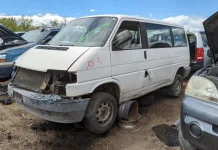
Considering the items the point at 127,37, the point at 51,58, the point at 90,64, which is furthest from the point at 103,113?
the point at 127,37

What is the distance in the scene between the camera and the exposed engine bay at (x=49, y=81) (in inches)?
131

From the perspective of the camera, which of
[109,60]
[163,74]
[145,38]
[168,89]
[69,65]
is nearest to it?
[69,65]

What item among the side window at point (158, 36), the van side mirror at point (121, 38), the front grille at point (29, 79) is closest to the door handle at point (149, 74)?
the side window at point (158, 36)

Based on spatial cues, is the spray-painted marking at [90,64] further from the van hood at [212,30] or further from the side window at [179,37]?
the side window at [179,37]

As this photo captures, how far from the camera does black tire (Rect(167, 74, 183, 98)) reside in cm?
601

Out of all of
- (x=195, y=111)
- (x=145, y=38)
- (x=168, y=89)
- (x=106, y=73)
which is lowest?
(x=168, y=89)

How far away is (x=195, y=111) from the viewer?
2.29 m

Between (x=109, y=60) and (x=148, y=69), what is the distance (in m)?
1.17

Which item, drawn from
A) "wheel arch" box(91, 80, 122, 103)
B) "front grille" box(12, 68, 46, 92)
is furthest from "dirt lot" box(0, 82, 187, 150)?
"front grille" box(12, 68, 46, 92)

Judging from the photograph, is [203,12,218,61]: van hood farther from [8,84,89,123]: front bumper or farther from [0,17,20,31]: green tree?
[0,17,20,31]: green tree

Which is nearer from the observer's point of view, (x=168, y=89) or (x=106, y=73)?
(x=106, y=73)

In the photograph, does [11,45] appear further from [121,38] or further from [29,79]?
[121,38]

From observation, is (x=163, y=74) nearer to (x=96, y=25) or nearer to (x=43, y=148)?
(x=96, y=25)

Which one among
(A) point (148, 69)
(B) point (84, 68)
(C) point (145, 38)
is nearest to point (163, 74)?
(A) point (148, 69)
